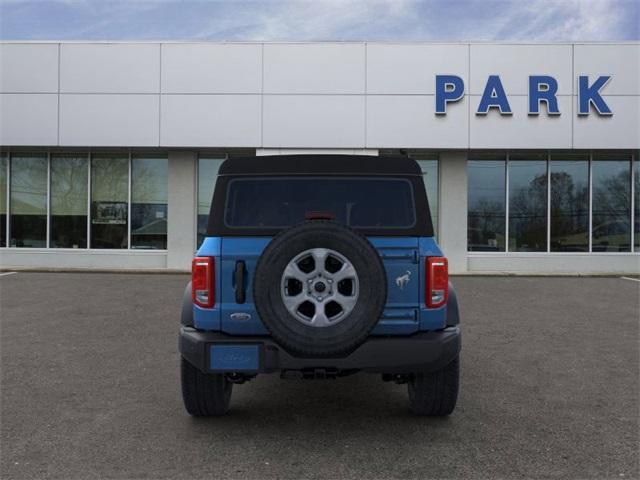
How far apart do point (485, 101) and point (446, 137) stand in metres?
1.45

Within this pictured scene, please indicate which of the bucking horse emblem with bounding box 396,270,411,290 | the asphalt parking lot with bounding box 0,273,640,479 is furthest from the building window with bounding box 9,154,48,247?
the bucking horse emblem with bounding box 396,270,411,290

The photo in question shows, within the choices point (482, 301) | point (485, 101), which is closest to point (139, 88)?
point (485, 101)

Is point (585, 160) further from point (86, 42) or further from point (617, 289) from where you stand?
point (86, 42)

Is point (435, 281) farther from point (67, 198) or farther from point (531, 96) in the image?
point (67, 198)

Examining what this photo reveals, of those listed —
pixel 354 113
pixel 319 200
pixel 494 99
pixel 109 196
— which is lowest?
pixel 319 200

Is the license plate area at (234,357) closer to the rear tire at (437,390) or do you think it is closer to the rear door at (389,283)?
the rear door at (389,283)

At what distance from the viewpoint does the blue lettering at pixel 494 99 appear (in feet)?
45.1

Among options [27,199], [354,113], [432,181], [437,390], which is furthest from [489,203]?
[27,199]

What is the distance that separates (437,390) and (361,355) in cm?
91

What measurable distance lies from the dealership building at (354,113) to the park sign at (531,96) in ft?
0.11

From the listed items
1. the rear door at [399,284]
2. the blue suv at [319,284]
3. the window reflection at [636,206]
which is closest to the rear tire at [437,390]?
the blue suv at [319,284]

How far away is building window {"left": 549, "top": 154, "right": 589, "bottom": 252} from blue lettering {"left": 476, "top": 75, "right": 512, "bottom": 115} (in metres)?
2.48

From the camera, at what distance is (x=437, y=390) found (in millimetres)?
3627

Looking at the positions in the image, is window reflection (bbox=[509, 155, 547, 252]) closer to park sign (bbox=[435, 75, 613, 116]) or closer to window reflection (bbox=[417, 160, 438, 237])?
park sign (bbox=[435, 75, 613, 116])
